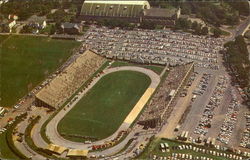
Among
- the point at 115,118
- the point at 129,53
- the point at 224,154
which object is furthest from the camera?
the point at 129,53

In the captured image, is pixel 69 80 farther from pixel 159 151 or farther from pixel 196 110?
pixel 159 151

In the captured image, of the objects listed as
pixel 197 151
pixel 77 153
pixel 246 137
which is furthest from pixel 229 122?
pixel 77 153

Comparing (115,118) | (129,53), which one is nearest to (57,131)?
(115,118)

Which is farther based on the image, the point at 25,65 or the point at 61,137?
the point at 25,65

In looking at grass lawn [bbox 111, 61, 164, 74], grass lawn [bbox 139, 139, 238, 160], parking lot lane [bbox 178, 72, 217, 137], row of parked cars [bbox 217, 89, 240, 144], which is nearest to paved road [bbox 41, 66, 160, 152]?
grass lawn [bbox 111, 61, 164, 74]

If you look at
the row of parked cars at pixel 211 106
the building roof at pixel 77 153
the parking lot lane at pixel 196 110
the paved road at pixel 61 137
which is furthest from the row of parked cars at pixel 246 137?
the building roof at pixel 77 153

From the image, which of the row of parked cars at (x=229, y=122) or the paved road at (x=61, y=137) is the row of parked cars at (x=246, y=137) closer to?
the row of parked cars at (x=229, y=122)

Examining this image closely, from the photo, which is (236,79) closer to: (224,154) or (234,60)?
(234,60)
